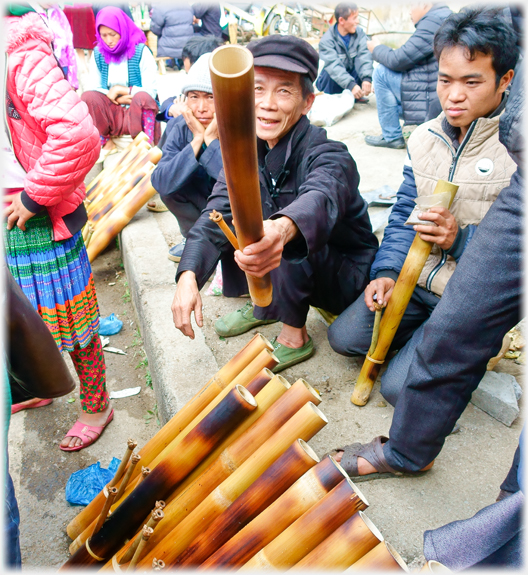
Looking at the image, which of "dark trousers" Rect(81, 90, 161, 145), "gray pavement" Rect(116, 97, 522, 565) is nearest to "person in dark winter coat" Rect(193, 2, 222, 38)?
"dark trousers" Rect(81, 90, 161, 145)

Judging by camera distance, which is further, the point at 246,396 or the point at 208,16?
the point at 208,16

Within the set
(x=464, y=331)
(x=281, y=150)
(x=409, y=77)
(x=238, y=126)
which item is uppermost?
(x=238, y=126)

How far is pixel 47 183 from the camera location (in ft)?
6.61

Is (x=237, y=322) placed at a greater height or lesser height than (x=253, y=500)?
lesser

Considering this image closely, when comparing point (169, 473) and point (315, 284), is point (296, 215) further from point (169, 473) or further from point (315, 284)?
point (169, 473)

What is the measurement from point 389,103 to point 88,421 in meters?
4.80

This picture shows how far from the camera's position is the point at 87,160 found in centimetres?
209

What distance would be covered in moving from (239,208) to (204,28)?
32.1ft

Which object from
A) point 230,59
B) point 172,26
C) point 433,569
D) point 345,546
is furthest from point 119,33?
point 433,569

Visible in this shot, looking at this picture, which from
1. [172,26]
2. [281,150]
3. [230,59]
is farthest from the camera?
[172,26]

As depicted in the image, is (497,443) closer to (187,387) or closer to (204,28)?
(187,387)

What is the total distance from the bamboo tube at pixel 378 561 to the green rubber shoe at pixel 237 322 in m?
1.86

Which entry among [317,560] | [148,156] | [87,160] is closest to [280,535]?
[317,560]

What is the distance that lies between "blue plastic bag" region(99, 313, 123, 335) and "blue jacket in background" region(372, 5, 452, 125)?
377cm
